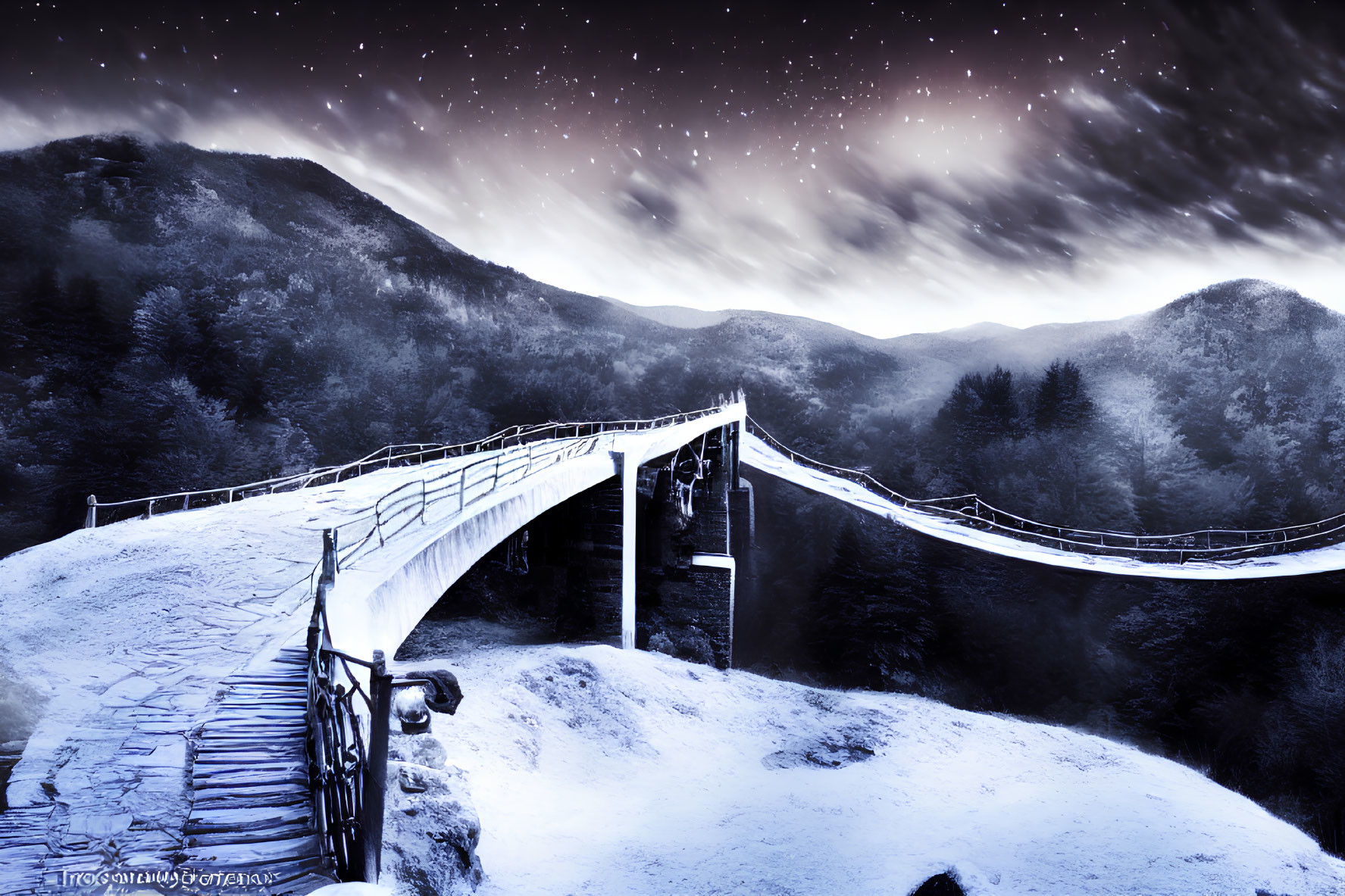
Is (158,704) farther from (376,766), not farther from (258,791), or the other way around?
(376,766)

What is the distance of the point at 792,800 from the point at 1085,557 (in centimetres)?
1789

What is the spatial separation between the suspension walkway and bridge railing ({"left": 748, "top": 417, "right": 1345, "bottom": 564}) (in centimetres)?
2151

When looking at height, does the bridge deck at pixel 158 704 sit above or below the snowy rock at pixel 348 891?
above

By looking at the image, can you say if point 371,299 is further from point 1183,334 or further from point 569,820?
point 1183,334

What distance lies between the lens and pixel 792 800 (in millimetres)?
13781

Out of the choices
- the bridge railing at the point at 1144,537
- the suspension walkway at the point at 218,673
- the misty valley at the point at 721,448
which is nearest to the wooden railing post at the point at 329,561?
the suspension walkway at the point at 218,673

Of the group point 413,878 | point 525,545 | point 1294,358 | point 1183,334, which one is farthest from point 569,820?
point 1183,334

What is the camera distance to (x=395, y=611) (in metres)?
8.65

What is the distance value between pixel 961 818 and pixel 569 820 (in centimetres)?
797

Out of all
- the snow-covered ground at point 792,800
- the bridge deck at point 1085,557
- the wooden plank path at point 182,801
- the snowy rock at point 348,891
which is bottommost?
the snow-covered ground at point 792,800

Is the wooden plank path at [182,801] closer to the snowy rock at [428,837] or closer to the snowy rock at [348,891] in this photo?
the snowy rock at [348,891]

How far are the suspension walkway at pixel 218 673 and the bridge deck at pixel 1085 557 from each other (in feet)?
63.2

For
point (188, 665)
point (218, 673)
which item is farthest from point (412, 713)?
point (188, 665)

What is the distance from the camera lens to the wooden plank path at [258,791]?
4.25 metres
